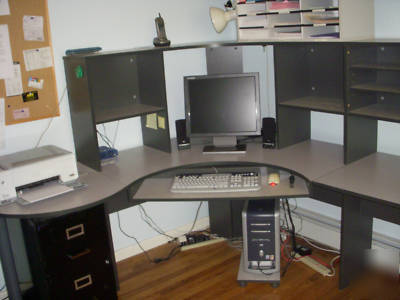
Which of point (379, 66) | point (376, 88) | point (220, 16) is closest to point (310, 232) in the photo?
point (376, 88)

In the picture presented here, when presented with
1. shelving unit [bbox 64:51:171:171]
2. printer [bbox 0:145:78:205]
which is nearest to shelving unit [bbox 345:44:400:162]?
shelving unit [bbox 64:51:171:171]

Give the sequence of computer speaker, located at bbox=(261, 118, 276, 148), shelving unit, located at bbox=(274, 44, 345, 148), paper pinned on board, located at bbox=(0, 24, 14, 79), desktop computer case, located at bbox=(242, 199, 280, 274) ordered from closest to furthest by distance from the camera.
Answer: paper pinned on board, located at bbox=(0, 24, 14, 79) < desktop computer case, located at bbox=(242, 199, 280, 274) < shelving unit, located at bbox=(274, 44, 345, 148) < computer speaker, located at bbox=(261, 118, 276, 148)

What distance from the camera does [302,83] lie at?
3102 millimetres

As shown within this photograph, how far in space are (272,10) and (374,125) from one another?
3.25ft

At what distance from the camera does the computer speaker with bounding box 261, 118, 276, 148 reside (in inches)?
120

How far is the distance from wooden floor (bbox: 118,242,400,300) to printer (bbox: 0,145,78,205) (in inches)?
36.7

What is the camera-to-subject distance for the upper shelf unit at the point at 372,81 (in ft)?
8.19

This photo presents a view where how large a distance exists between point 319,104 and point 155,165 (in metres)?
1.11

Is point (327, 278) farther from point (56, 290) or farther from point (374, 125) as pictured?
point (56, 290)

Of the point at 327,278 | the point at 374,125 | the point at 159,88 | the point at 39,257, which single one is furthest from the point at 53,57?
the point at 327,278

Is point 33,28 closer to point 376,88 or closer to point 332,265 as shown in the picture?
point 376,88

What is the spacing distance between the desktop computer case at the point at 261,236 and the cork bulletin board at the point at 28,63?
1.44 m

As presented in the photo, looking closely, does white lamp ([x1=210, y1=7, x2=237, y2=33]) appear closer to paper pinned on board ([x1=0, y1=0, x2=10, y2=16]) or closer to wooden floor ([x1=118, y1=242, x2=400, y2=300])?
paper pinned on board ([x1=0, y1=0, x2=10, y2=16])

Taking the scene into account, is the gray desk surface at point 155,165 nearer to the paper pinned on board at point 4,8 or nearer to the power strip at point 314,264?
the power strip at point 314,264
